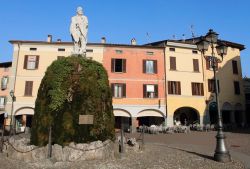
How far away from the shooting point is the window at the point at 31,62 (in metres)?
29.5

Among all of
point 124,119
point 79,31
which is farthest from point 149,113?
point 79,31

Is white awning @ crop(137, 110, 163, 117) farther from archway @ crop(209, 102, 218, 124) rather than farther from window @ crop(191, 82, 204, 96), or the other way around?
archway @ crop(209, 102, 218, 124)

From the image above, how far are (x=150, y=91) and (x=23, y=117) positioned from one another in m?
15.3

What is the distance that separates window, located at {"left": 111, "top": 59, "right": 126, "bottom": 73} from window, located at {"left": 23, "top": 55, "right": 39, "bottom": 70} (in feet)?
29.2

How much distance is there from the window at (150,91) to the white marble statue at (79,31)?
17.5m

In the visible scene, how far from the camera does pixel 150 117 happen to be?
3222 centimetres

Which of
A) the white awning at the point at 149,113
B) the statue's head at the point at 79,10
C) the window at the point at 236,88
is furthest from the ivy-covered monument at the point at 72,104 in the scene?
the window at the point at 236,88

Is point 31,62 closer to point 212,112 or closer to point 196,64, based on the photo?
point 196,64

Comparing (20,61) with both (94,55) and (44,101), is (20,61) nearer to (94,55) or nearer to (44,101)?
(94,55)

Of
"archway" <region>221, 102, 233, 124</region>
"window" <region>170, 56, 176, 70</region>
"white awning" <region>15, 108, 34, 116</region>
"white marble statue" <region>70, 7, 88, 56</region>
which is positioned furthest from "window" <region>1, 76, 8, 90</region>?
"archway" <region>221, 102, 233, 124</region>

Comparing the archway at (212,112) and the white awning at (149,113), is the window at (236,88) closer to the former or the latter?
the archway at (212,112)

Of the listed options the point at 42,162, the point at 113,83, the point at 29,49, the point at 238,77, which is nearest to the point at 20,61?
the point at 29,49

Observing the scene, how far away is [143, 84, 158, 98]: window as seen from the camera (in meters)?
29.9

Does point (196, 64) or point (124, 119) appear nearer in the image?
point (124, 119)
